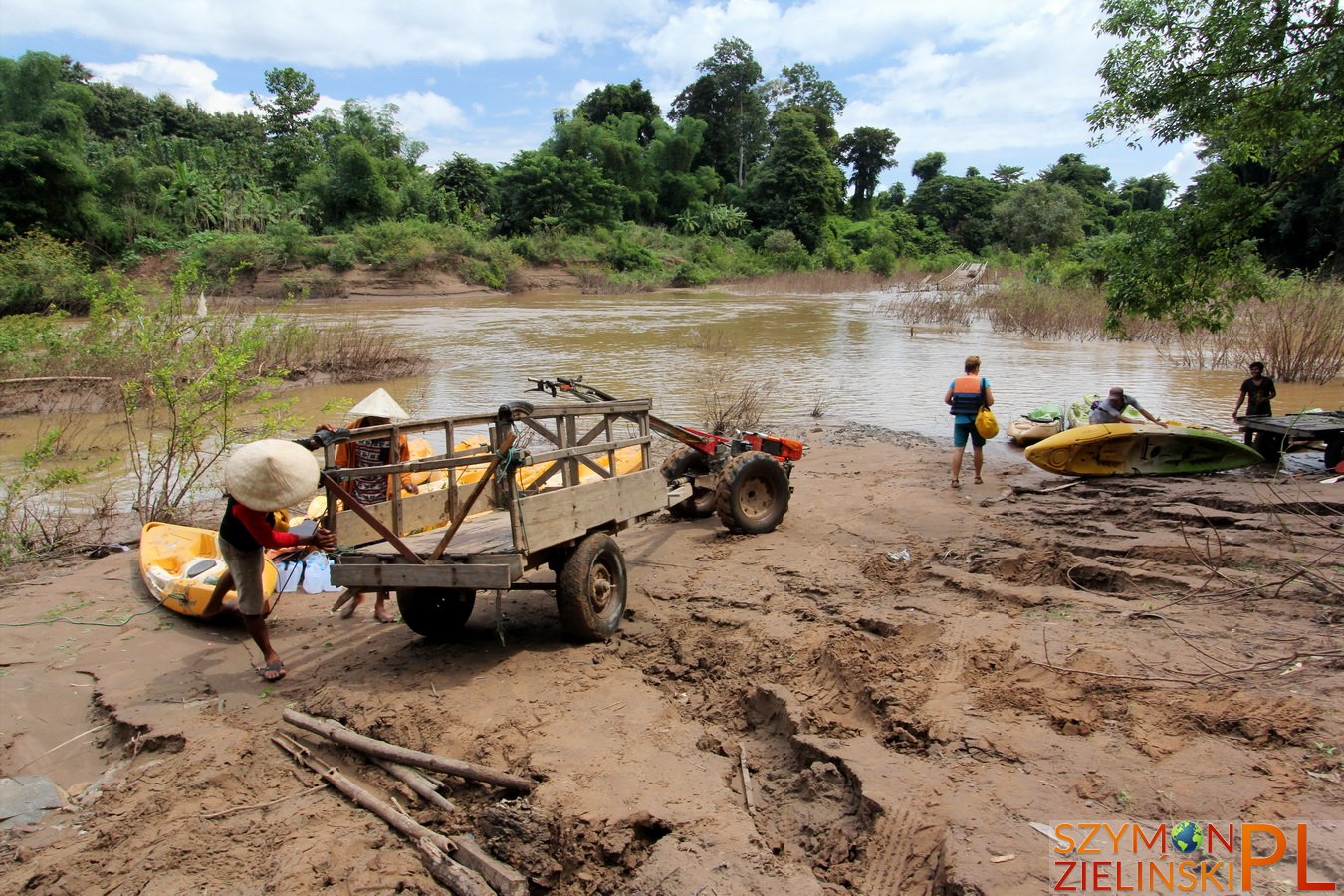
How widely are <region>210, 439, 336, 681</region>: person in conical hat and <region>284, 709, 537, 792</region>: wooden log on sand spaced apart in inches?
33.4

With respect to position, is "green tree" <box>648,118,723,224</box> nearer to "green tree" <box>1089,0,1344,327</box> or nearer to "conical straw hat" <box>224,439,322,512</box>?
"green tree" <box>1089,0,1344,327</box>

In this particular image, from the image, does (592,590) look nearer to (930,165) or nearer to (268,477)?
(268,477)

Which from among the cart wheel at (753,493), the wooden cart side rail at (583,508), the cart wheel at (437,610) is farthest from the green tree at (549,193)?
the cart wheel at (437,610)

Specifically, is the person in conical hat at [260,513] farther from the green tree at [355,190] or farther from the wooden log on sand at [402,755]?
the green tree at [355,190]

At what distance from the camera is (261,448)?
14.3 feet

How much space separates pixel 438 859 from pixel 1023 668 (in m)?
2.98

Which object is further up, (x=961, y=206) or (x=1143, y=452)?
(x=961, y=206)

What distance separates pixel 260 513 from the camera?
475 centimetres

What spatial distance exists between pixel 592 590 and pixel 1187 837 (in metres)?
3.22

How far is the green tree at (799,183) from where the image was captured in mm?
61406

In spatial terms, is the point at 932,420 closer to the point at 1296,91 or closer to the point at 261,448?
the point at 1296,91

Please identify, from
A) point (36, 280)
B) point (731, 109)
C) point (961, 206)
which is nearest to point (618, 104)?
point (731, 109)

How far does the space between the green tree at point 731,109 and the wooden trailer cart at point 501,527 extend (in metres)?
71.2

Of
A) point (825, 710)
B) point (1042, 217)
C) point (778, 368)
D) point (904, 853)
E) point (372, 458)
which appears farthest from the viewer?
point (1042, 217)
